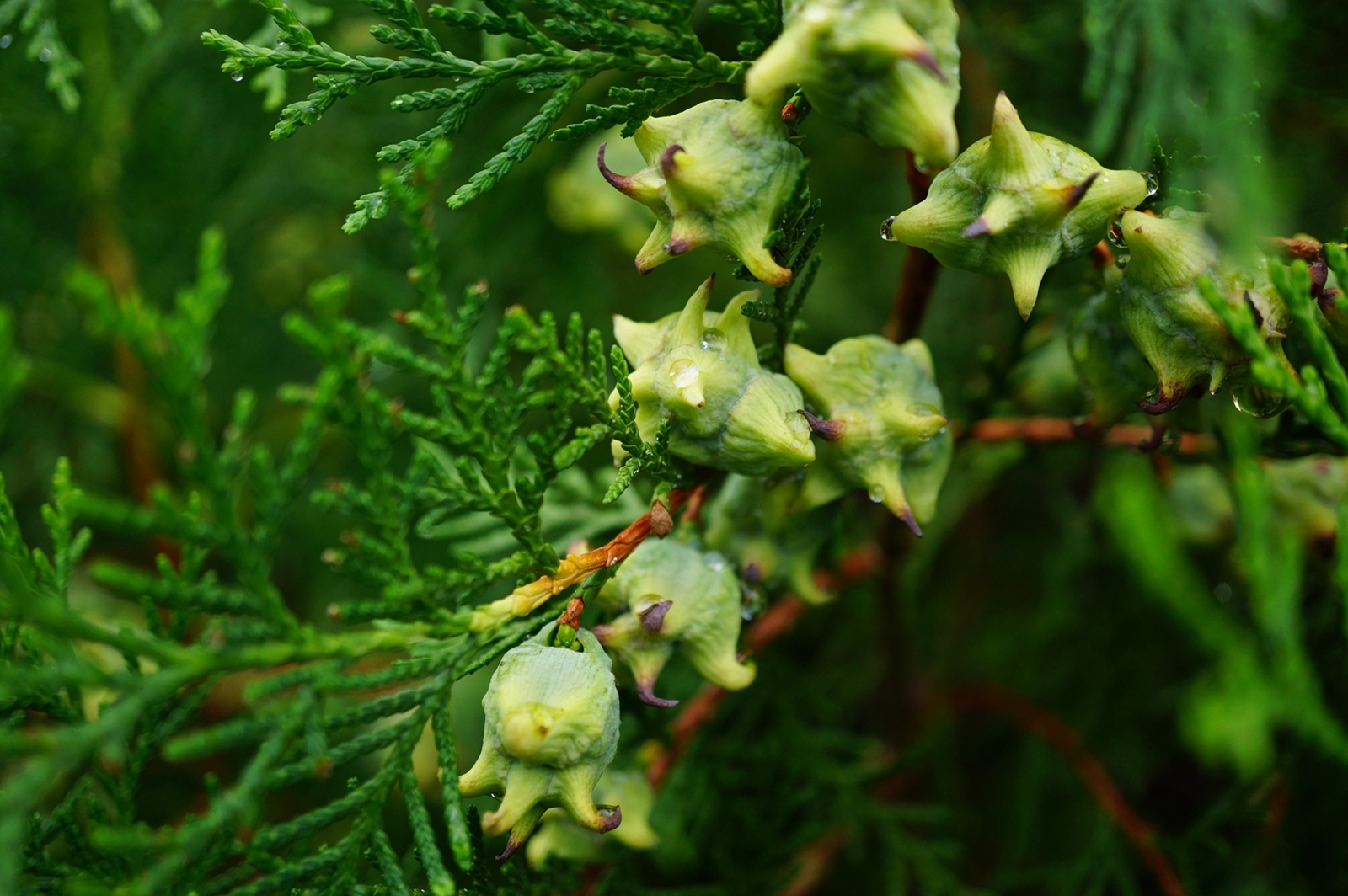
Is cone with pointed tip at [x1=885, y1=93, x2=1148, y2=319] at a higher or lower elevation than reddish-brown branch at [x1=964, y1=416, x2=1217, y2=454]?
higher

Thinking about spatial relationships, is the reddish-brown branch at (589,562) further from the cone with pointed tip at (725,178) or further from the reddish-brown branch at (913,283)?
the reddish-brown branch at (913,283)

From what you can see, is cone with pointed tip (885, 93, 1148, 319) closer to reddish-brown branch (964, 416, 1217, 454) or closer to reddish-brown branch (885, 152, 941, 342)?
reddish-brown branch (885, 152, 941, 342)

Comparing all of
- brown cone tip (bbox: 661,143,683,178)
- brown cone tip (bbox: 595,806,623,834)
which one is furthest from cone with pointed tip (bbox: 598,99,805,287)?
brown cone tip (bbox: 595,806,623,834)

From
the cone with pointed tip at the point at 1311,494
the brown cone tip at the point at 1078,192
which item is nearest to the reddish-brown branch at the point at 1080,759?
the cone with pointed tip at the point at 1311,494

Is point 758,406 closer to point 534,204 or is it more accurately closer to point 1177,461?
point 1177,461

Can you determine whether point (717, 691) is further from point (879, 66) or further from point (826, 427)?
point (879, 66)

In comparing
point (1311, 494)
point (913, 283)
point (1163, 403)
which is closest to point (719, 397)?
point (913, 283)

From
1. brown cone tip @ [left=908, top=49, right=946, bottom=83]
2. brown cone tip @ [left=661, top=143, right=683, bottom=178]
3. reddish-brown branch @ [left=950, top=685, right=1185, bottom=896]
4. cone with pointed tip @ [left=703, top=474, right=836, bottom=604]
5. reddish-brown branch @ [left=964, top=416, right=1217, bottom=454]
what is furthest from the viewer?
reddish-brown branch @ [left=950, top=685, right=1185, bottom=896]
